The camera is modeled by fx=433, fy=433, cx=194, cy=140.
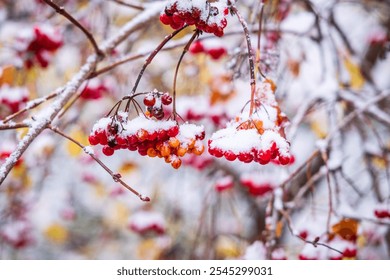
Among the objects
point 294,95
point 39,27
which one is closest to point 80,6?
point 39,27

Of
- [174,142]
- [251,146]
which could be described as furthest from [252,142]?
[174,142]

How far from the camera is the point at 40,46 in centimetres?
197

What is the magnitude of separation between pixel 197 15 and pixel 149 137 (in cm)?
27

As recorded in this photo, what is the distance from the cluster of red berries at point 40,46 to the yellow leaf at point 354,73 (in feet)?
4.86

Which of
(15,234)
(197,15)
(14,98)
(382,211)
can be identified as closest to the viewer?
(197,15)

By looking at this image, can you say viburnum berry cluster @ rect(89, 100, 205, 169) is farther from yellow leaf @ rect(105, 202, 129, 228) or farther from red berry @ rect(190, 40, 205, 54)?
yellow leaf @ rect(105, 202, 129, 228)

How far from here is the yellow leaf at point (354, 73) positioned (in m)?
2.43

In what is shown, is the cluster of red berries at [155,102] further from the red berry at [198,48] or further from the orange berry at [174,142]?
the red berry at [198,48]

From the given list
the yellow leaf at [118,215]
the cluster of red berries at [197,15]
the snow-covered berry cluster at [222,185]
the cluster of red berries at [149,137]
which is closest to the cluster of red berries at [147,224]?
the snow-covered berry cluster at [222,185]

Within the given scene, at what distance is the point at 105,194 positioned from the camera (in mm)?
4227

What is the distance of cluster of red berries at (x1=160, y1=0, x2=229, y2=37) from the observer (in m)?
0.83

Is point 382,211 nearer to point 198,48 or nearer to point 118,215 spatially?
point 198,48

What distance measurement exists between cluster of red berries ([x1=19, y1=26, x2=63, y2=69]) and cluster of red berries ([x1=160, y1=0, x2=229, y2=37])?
1213mm
